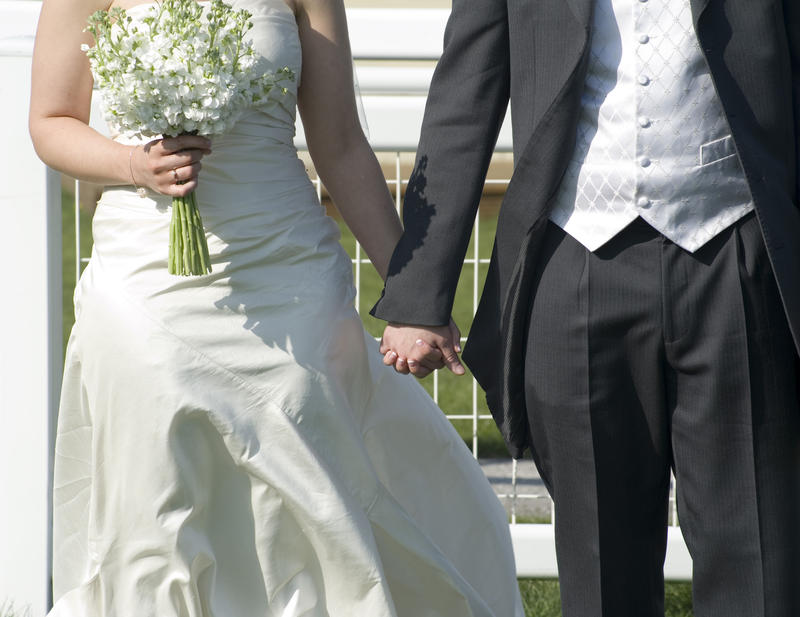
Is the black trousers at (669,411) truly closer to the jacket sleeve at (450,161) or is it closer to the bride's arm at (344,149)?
the jacket sleeve at (450,161)

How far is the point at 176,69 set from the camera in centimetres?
258

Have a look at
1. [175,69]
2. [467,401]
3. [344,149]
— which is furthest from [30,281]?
[467,401]

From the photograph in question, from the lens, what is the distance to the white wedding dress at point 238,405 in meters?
2.94

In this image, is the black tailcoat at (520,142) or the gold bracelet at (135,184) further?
the gold bracelet at (135,184)

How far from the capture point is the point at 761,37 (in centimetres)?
236

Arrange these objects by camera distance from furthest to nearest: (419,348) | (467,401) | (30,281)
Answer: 1. (467,401)
2. (30,281)
3. (419,348)

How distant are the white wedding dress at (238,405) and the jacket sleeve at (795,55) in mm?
1125

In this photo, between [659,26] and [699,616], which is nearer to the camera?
[659,26]

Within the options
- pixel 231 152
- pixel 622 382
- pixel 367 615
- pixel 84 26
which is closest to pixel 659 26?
pixel 622 382

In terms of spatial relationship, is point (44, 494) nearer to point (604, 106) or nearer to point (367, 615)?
point (367, 615)

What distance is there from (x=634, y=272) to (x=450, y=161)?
0.46 meters

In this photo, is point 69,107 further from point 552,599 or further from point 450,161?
point 552,599

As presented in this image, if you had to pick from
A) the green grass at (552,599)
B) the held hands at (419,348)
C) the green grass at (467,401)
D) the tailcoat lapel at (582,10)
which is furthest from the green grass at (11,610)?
the tailcoat lapel at (582,10)

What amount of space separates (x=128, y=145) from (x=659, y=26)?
48.6 inches
